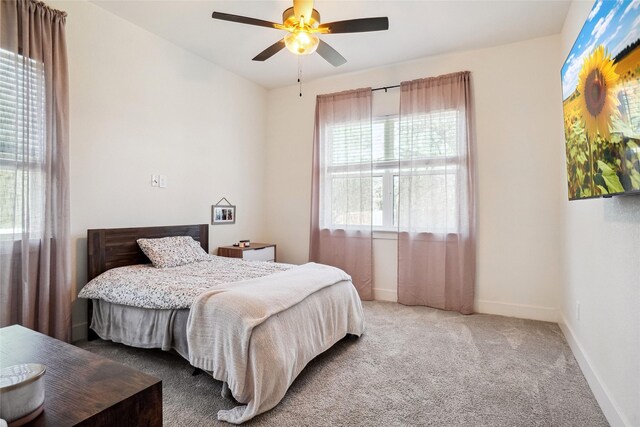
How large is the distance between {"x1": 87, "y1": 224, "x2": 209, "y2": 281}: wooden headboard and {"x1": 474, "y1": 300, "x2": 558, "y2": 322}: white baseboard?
350cm

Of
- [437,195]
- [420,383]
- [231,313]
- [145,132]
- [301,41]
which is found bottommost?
[420,383]

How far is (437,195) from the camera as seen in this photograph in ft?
12.3

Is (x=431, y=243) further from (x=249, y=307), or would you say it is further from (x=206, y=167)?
(x=206, y=167)

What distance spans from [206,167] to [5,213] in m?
1.99

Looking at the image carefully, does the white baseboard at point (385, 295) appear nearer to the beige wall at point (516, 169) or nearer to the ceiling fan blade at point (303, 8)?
the beige wall at point (516, 169)

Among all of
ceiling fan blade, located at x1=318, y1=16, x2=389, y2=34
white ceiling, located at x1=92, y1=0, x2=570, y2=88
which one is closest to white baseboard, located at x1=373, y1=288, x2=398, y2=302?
white ceiling, located at x1=92, y1=0, x2=570, y2=88

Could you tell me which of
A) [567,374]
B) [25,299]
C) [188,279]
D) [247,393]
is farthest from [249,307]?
[567,374]

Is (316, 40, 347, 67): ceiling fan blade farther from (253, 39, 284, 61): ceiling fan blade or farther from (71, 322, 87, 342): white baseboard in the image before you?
(71, 322, 87, 342): white baseboard

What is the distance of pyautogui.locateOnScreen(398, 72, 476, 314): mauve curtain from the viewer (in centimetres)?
361

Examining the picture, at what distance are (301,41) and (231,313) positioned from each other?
75.8 inches

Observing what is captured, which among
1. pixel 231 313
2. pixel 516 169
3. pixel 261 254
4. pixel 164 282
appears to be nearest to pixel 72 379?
pixel 231 313

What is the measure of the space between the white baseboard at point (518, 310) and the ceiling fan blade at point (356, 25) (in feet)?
→ 9.81

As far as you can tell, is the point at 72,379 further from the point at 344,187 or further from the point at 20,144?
the point at 344,187

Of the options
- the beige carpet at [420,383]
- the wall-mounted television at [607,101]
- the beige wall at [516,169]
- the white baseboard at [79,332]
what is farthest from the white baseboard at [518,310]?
the white baseboard at [79,332]
